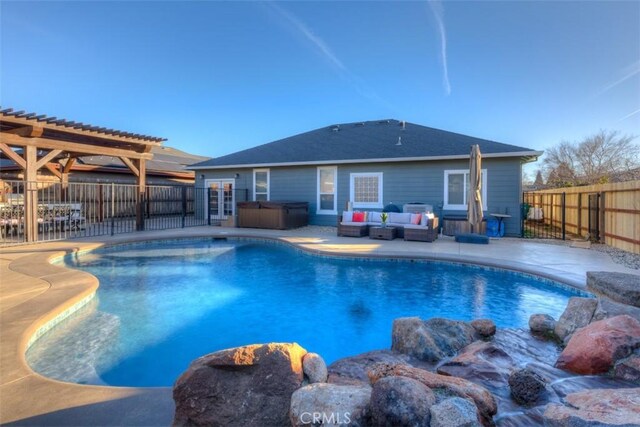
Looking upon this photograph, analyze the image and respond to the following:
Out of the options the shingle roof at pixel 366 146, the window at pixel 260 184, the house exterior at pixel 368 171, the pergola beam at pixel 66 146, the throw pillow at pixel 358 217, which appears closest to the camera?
the pergola beam at pixel 66 146

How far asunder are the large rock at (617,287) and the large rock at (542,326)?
2.57ft

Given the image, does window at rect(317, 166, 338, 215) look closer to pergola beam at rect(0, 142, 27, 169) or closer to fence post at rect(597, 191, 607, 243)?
fence post at rect(597, 191, 607, 243)

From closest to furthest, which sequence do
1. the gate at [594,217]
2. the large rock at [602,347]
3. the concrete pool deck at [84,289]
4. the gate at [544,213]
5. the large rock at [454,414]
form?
the large rock at [454,414] < the concrete pool deck at [84,289] < the large rock at [602,347] < the gate at [594,217] < the gate at [544,213]

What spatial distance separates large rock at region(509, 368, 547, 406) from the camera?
223cm

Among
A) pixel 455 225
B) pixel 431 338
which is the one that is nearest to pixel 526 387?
pixel 431 338

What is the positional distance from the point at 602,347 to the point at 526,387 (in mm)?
932

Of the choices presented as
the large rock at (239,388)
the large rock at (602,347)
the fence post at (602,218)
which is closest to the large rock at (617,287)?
the large rock at (602,347)

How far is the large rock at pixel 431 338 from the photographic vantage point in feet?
9.91

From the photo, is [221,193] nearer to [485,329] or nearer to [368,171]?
[368,171]

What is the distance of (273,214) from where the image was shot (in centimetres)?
1303

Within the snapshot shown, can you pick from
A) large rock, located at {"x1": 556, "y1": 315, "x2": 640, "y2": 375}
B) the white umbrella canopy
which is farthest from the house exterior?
large rock, located at {"x1": 556, "y1": 315, "x2": 640, "y2": 375}

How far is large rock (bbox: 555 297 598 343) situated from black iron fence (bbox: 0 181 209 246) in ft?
38.7

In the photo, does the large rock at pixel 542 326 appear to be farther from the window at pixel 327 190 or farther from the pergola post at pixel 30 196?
the pergola post at pixel 30 196

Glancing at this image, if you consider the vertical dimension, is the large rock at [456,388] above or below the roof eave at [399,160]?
below
